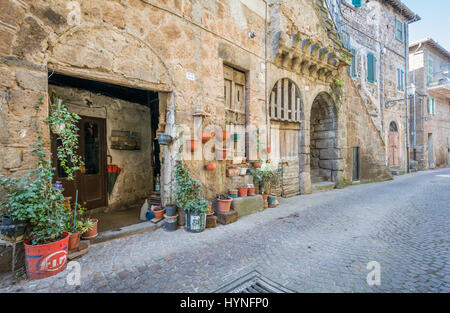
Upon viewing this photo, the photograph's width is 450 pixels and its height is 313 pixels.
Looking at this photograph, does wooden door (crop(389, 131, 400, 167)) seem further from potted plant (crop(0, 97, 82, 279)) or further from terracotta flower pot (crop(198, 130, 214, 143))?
potted plant (crop(0, 97, 82, 279))

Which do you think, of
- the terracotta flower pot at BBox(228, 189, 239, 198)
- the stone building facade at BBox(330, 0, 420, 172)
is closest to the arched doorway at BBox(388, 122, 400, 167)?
the stone building facade at BBox(330, 0, 420, 172)

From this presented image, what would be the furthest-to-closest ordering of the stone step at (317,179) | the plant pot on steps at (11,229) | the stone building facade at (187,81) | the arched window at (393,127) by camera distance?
1. the arched window at (393,127)
2. the stone step at (317,179)
3. the stone building facade at (187,81)
4. the plant pot on steps at (11,229)

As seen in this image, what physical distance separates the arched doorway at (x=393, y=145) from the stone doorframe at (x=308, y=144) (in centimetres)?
746

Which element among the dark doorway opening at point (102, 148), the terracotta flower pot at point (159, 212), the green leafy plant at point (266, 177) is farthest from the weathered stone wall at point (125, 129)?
the green leafy plant at point (266, 177)

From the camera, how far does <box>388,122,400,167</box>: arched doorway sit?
13.9 meters

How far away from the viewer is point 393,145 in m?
14.1

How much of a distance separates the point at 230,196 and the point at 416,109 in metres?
18.1

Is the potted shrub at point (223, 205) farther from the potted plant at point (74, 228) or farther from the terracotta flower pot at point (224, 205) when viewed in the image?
the potted plant at point (74, 228)

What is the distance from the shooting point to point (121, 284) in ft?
7.84

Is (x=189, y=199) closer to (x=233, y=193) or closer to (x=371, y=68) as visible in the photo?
(x=233, y=193)

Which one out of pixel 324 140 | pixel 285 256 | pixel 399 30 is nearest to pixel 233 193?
pixel 285 256

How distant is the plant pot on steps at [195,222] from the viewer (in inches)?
155

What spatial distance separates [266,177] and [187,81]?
316 centimetres

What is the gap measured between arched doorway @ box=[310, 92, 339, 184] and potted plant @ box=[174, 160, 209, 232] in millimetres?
5814
